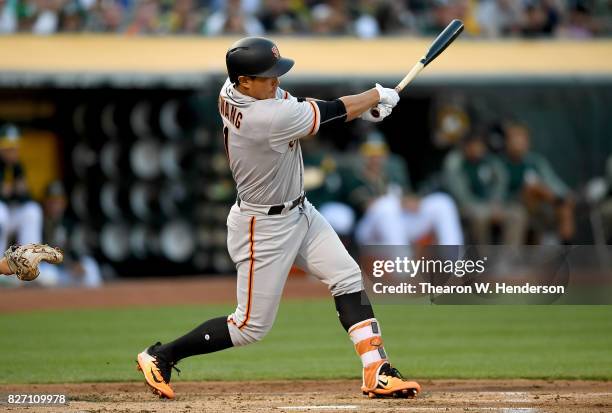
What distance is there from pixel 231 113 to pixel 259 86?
0.65 ft

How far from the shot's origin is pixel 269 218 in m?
6.25

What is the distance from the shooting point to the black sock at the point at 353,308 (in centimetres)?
633

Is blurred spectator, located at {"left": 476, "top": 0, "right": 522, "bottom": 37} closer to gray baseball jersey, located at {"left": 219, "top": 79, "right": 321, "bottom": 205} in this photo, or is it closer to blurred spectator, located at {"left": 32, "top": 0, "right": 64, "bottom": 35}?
blurred spectator, located at {"left": 32, "top": 0, "right": 64, "bottom": 35}

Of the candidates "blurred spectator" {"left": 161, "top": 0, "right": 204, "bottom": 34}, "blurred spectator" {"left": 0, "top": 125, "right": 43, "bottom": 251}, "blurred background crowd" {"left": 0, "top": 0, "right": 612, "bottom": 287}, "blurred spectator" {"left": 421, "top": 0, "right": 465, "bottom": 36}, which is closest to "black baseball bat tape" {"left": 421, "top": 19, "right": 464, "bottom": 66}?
"blurred background crowd" {"left": 0, "top": 0, "right": 612, "bottom": 287}

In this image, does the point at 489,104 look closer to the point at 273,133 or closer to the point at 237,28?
the point at 237,28

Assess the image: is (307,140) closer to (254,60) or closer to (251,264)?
(251,264)

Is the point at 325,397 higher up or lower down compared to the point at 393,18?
lower down

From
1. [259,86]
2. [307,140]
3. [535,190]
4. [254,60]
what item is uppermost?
[254,60]

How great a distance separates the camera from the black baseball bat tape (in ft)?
22.4

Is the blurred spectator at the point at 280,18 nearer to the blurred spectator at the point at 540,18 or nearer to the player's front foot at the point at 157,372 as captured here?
the blurred spectator at the point at 540,18

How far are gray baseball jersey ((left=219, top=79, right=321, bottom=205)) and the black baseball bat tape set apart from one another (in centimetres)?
Answer: 101

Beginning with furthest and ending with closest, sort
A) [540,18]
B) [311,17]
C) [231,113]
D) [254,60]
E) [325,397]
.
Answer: [540,18] → [311,17] → [325,397] → [231,113] → [254,60]

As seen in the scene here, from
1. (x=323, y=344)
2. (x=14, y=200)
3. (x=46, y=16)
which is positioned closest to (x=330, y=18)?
(x=46, y=16)

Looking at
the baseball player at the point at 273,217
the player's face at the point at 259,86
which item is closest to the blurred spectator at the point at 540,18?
the baseball player at the point at 273,217
